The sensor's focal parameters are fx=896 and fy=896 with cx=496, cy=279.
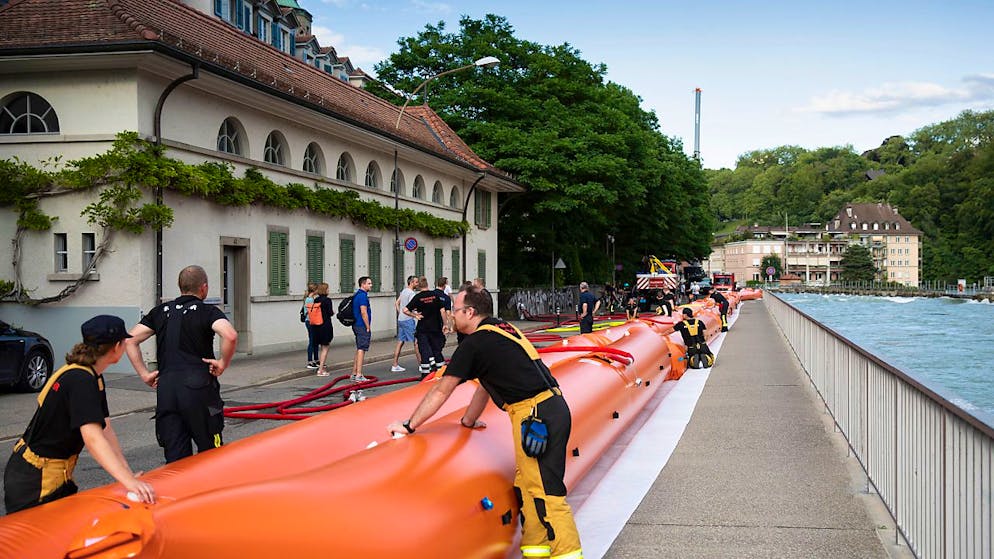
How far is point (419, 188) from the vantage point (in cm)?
2986

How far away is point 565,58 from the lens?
4106 centimetres

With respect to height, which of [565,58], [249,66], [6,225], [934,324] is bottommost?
[934,324]

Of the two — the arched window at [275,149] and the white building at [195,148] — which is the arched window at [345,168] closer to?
the white building at [195,148]

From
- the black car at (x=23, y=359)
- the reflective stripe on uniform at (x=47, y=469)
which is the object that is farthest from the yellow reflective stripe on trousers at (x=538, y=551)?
the black car at (x=23, y=359)

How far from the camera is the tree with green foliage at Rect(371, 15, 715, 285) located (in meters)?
36.3

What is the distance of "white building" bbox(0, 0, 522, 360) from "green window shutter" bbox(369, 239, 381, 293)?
0.07m

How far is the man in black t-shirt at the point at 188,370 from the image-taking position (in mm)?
5926

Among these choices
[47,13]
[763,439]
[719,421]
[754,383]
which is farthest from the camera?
[47,13]

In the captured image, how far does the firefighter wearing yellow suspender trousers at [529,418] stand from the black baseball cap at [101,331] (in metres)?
1.60

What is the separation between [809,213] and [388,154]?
6731 inches

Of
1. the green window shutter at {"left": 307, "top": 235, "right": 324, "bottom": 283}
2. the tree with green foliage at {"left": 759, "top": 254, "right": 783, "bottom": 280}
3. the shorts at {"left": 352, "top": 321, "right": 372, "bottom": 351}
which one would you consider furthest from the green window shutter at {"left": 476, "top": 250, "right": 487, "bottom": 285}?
the tree with green foliage at {"left": 759, "top": 254, "right": 783, "bottom": 280}

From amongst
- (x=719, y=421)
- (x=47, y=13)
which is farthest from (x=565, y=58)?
(x=719, y=421)

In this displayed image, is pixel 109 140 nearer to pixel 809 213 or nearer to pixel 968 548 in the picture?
pixel 968 548

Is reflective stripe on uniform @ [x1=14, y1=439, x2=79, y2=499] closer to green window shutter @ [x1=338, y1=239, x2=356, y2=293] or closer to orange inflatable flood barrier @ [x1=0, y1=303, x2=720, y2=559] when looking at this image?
orange inflatable flood barrier @ [x1=0, y1=303, x2=720, y2=559]
